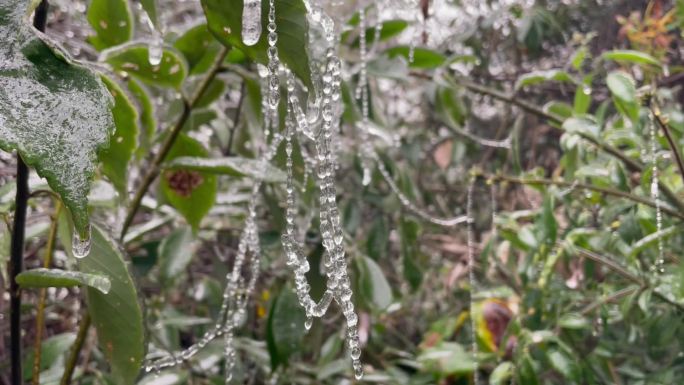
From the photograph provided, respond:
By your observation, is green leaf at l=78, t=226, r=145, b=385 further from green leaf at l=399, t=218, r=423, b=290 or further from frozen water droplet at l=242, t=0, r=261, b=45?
green leaf at l=399, t=218, r=423, b=290

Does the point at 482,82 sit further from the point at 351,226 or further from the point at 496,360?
the point at 496,360

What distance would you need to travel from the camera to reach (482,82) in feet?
6.10

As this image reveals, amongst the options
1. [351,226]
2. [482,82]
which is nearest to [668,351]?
[351,226]

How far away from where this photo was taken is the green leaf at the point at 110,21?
2.48 feet

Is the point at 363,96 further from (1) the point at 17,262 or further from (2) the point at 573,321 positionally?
(1) the point at 17,262

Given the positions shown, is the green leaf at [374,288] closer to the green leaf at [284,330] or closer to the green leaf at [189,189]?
the green leaf at [284,330]

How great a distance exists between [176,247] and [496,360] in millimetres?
519

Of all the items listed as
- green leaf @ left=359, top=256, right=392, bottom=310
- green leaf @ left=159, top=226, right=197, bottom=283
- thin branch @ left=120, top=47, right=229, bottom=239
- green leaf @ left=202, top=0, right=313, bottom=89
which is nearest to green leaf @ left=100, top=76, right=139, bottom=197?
thin branch @ left=120, top=47, right=229, bottom=239

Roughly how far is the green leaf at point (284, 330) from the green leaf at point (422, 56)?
17.4 inches

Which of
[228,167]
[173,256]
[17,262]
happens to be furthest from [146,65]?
[173,256]

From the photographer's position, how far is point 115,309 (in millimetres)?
557

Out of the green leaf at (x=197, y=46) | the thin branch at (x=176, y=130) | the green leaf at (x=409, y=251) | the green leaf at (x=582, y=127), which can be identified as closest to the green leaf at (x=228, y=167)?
the thin branch at (x=176, y=130)

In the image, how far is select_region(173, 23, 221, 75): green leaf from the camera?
2.47 ft

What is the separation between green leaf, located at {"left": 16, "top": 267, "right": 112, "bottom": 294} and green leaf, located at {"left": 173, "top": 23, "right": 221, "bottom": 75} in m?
0.36
